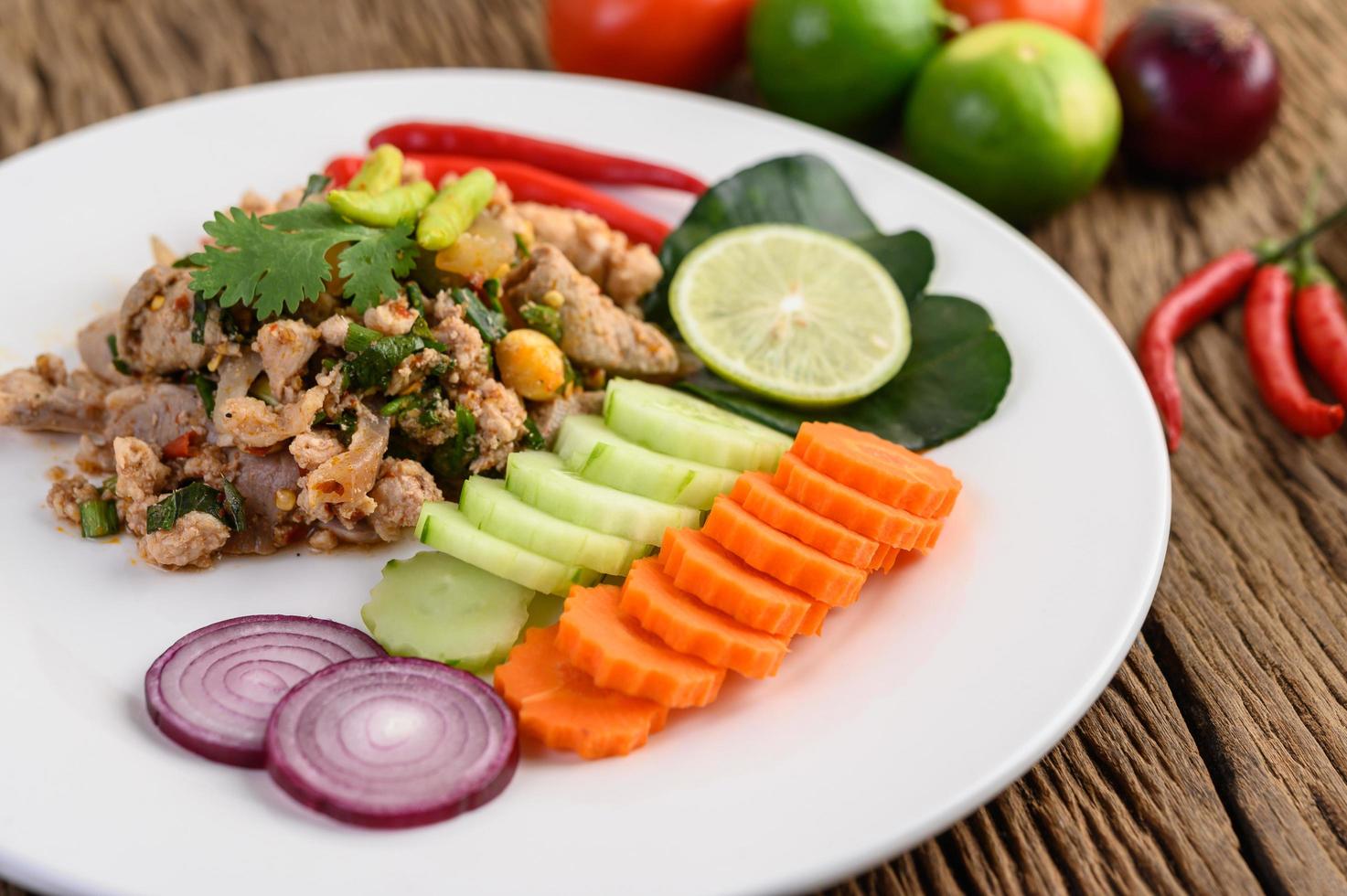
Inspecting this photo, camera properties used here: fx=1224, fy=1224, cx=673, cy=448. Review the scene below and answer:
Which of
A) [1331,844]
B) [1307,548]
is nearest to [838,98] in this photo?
[1307,548]

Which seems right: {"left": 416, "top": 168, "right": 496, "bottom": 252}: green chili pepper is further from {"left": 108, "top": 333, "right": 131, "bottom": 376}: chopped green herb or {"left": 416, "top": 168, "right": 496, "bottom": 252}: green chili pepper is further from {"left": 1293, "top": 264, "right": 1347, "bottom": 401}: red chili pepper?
{"left": 1293, "top": 264, "right": 1347, "bottom": 401}: red chili pepper

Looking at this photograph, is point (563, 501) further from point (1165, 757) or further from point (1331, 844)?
point (1331, 844)

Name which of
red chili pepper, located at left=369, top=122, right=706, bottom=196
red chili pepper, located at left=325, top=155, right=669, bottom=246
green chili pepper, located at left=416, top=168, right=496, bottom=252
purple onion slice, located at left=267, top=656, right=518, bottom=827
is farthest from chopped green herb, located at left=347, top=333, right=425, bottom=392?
red chili pepper, located at left=369, top=122, right=706, bottom=196

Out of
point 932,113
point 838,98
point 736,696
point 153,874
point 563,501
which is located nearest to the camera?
point 153,874

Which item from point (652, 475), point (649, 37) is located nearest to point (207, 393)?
point (652, 475)

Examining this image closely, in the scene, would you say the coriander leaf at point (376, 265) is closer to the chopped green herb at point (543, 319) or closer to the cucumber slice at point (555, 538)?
the chopped green herb at point (543, 319)

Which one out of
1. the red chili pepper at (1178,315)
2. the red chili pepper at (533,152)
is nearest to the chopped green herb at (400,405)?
the red chili pepper at (533,152)
